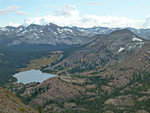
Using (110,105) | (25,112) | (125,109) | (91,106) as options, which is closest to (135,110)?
(125,109)

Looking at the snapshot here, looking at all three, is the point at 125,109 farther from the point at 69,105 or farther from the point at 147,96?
the point at 69,105

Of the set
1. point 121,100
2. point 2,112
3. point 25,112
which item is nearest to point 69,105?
point 121,100

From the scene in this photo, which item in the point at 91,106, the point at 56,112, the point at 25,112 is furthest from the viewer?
the point at 91,106

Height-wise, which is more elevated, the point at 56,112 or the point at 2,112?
the point at 2,112

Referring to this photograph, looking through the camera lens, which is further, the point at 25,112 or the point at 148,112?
the point at 148,112

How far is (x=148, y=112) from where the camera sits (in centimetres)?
16475

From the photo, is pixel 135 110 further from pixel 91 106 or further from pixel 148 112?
pixel 91 106

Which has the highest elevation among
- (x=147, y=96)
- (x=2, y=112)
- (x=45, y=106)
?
(x=2, y=112)

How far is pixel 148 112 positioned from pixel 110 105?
36436 millimetres

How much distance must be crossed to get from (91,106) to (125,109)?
31956 mm

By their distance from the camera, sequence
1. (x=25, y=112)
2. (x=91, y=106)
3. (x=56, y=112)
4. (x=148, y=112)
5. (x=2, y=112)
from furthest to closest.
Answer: (x=91, y=106) → (x=56, y=112) → (x=148, y=112) → (x=25, y=112) → (x=2, y=112)

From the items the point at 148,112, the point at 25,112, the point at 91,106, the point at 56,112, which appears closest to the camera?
the point at 25,112

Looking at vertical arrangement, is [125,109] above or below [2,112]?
below

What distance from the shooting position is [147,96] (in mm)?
199625
